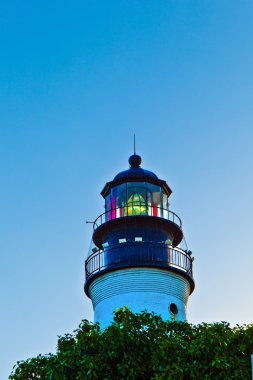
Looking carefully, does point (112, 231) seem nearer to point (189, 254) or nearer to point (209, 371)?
point (189, 254)

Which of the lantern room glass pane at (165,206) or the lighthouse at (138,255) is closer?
the lighthouse at (138,255)

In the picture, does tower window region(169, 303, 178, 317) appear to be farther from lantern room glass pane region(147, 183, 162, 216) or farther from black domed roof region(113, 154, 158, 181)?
black domed roof region(113, 154, 158, 181)

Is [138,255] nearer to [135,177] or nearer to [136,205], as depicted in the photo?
[136,205]

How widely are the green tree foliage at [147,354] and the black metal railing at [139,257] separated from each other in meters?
5.86

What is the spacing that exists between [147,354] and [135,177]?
1070 centimetres

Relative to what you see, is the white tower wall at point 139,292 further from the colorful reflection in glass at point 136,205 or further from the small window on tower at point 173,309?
the colorful reflection in glass at point 136,205

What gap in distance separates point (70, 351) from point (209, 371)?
435cm

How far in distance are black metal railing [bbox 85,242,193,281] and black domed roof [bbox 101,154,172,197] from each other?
3.03m

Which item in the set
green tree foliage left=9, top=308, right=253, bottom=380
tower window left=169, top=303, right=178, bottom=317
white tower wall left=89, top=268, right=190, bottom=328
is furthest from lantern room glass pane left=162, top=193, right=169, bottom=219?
green tree foliage left=9, top=308, right=253, bottom=380

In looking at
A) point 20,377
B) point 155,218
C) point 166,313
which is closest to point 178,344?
point 20,377

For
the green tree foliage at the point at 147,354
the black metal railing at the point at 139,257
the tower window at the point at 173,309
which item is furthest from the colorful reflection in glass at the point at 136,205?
the green tree foliage at the point at 147,354

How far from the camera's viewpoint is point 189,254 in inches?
1178

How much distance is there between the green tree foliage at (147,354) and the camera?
19234 mm

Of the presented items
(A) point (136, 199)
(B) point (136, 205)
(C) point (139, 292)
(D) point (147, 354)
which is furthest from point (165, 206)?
(D) point (147, 354)
